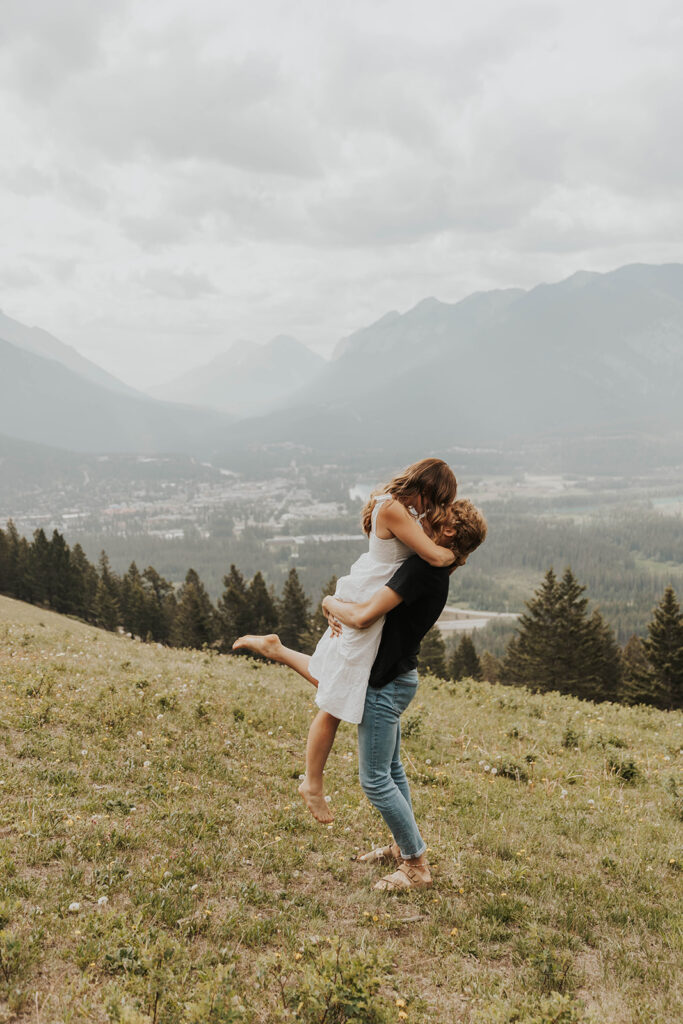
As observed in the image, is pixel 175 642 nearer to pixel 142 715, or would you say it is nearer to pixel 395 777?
pixel 142 715

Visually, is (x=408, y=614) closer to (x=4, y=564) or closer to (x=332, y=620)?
(x=332, y=620)

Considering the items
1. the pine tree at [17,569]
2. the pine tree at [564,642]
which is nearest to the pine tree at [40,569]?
the pine tree at [17,569]

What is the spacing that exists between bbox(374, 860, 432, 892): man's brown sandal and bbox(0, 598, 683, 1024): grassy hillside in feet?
0.44

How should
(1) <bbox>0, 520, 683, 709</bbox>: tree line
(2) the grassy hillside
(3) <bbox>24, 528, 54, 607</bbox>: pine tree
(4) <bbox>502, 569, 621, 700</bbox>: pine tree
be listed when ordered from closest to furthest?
(2) the grassy hillside → (1) <bbox>0, 520, 683, 709</bbox>: tree line → (4) <bbox>502, 569, 621, 700</bbox>: pine tree → (3) <bbox>24, 528, 54, 607</bbox>: pine tree

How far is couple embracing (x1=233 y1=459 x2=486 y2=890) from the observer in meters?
4.64

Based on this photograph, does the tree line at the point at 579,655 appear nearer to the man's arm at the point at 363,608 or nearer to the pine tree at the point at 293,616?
the pine tree at the point at 293,616

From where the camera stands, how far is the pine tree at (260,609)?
188 ft

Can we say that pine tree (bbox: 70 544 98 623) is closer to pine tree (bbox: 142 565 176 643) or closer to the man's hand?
pine tree (bbox: 142 565 176 643)

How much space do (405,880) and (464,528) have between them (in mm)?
3272

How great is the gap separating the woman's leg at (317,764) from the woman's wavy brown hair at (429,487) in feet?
6.89

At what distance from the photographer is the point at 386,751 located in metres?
4.95

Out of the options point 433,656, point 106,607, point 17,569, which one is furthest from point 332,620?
point 17,569

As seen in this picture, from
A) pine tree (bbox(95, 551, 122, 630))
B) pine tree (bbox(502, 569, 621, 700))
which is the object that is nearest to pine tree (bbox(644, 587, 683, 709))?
pine tree (bbox(502, 569, 621, 700))

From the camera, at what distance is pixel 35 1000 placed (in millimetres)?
3543
